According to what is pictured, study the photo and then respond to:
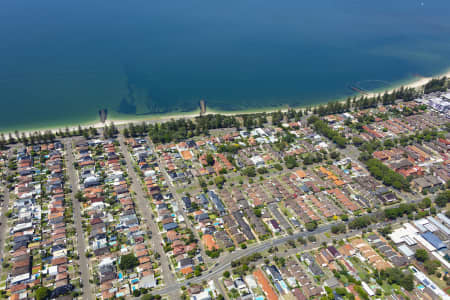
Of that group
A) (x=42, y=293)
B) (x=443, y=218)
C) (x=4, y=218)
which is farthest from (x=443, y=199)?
(x=4, y=218)

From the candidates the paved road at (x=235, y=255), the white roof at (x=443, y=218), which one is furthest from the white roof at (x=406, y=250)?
the paved road at (x=235, y=255)

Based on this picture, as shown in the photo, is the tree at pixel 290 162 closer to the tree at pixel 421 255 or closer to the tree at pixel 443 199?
the tree at pixel 443 199

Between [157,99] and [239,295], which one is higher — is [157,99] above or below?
above

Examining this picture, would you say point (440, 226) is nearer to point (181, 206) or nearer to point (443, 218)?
point (443, 218)

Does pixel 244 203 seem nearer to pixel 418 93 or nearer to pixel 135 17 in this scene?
pixel 418 93

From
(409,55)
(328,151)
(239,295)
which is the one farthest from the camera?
(409,55)

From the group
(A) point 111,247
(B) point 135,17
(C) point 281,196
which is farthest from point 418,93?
(B) point 135,17

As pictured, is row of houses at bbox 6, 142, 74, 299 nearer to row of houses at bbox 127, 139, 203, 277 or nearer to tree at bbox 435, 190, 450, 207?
row of houses at bbox 127, 139, 203, 277
